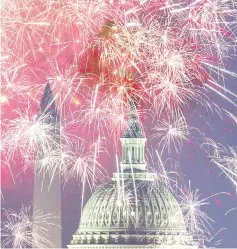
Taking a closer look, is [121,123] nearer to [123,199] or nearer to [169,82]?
[169,82]

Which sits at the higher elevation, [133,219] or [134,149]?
[134,149]

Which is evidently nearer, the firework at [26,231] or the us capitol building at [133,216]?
the firework at [26,231]

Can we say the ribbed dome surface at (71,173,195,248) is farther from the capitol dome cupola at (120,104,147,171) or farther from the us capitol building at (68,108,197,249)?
the capitol dome cupola at (120,104,147,171)

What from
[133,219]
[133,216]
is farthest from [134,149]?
[133,219]

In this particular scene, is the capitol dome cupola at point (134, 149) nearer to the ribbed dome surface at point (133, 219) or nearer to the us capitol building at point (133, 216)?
the us capitol building at point (133, 216)

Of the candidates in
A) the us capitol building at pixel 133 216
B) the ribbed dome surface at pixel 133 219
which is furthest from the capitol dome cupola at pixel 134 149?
the ribbed dome surface at pixel 133 219

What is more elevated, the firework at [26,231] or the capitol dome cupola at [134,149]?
the capitol dome cupola at [134,149]

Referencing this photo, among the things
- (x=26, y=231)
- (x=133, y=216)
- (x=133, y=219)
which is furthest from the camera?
(x=133, y=219)

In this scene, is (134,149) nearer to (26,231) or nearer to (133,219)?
(133,219)
